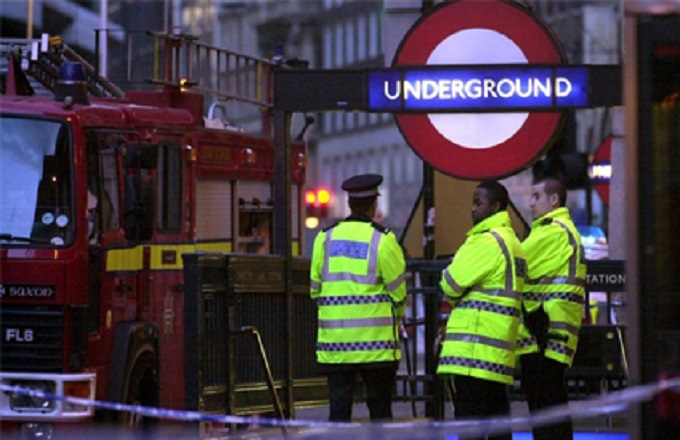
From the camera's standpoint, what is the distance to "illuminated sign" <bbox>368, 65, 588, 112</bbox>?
11.6 m

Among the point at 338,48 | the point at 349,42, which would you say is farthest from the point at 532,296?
the point at 338,48

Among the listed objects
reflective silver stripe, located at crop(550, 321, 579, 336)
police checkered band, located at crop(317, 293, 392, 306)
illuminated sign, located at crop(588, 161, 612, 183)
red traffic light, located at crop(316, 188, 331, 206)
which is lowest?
reflective silver stripe, located at crop(550, 321, 579, 336)

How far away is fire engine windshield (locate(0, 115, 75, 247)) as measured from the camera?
12.1 metres

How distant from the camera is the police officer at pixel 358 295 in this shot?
1100cm

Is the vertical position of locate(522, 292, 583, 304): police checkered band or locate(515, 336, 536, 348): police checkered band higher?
locate(522, 292, 583, 304): police checkered band

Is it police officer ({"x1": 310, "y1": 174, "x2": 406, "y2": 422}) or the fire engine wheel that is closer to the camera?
police officer ({"x1": 310, "y1": 174, "x2": 406, "y2": 422})

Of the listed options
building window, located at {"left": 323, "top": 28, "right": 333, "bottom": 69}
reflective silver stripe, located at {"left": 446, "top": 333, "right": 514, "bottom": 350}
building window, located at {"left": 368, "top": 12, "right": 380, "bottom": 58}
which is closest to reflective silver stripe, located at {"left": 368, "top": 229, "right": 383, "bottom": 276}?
reflective silver stripe, located at {"left": 446, "top": 333, "right": 514, "bottom": 350}

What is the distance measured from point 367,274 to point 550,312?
4.28 feet

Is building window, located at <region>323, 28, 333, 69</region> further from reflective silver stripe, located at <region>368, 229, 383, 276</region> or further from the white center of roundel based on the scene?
reflective silver stripe, located at <region>368, 229, 383, 276</region>

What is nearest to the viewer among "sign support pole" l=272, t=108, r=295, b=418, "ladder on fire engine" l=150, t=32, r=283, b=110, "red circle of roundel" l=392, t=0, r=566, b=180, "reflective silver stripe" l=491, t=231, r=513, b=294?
"reflective silver stripe" l=491, t=231, r=513, b=294

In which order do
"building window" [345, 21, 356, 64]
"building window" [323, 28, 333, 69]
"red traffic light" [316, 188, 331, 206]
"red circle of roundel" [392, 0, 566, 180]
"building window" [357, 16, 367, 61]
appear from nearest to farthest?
"red circle of roundel" [392, 0, 566, 180]
"red traffic light" [316, 188, 331, 206]
"building window" [357, 16, 367, 61]
"building window" [345, 21, 356, 64]
"building window" [323, 28, 333, 69]

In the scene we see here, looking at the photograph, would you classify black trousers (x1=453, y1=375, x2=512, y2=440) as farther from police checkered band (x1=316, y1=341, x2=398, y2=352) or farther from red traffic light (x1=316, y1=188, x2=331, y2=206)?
red traffic light (x1=316, y1=188, x2=331, y2=206)

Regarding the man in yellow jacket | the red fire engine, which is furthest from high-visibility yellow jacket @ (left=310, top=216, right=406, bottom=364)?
the red fire engine

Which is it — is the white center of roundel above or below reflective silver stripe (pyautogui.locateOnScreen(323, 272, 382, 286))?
above
